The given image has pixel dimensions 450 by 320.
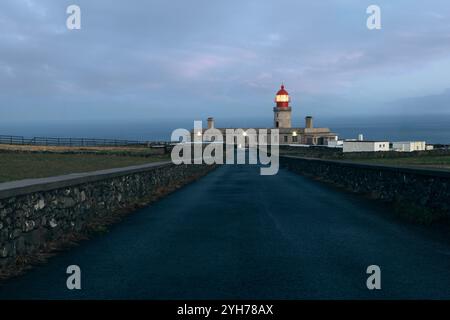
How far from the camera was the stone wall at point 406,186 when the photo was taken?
10961mm

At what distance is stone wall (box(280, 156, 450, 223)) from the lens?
36.0ft

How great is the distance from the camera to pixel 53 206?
336 inches

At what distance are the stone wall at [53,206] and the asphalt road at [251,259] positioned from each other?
505 mm

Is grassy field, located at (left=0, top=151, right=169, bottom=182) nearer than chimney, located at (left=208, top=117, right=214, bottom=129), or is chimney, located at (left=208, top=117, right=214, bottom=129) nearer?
grassy field, located at (left=0, top=151, right=169, bottom=182)

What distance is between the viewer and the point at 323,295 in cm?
560

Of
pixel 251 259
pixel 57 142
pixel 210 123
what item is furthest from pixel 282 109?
pixel 251 259

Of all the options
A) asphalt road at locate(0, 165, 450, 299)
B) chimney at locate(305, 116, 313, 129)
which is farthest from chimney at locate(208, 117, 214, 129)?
asphalt road at locate(0, 165, 450, 299)

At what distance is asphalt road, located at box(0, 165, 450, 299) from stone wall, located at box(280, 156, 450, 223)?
2.36 ft

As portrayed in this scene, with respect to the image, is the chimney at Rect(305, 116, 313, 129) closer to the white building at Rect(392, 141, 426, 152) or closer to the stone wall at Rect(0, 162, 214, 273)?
the white building at Rect(392, 141, 426, 152)

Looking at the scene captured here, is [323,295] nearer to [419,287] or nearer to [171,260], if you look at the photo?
[419,287]

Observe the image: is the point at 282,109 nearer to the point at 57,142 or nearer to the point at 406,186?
the point at 57,142

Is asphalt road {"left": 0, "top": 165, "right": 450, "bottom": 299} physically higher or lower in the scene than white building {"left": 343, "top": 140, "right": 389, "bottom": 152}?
lower

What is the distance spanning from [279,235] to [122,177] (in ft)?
19.2
